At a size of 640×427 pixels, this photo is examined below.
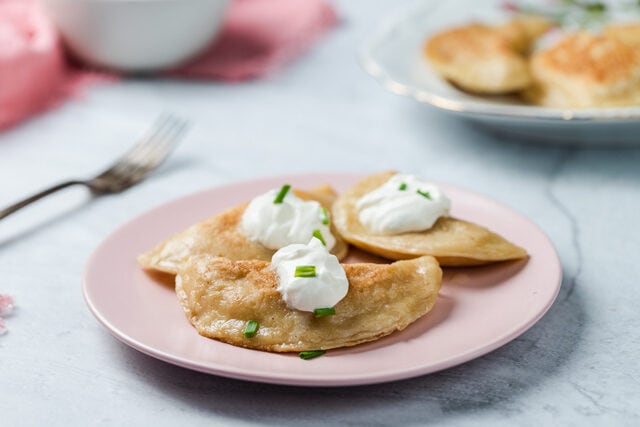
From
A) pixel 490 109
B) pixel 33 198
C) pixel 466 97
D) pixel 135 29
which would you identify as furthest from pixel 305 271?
pixel 135 29

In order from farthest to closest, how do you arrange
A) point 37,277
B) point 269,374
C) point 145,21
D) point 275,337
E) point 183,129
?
point 145,21, point 183,129, point 37,277, point 275,337, point 269,374

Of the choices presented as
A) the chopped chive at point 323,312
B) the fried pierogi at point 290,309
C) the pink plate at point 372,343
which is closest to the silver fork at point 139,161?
the pink plate at point 372,343

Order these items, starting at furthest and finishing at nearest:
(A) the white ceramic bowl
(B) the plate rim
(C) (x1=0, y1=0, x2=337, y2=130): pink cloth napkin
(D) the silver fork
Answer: (A) the white ceramic bowl < (C) (x1=0, y1=0, x2=337, y2=130): pink cloth napkin < (D) the silver fork < (B) the plate rim

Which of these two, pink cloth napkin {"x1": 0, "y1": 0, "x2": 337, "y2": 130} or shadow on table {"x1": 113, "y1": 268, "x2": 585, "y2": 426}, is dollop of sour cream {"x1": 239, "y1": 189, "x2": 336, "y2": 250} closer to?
shadow on table {"x1": 113, "y1": 268, "x2": 585, "y2": 426}

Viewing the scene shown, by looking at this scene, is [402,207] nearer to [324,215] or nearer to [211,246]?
[324,215]

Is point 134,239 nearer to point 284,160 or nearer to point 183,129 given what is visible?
point 284,160

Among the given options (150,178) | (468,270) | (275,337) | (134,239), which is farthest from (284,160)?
(275,337)

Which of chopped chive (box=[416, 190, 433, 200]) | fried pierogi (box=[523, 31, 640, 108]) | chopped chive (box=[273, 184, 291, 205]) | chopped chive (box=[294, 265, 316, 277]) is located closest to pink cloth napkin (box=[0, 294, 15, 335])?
chopped chive (box=[273, 184, 291, 205])
